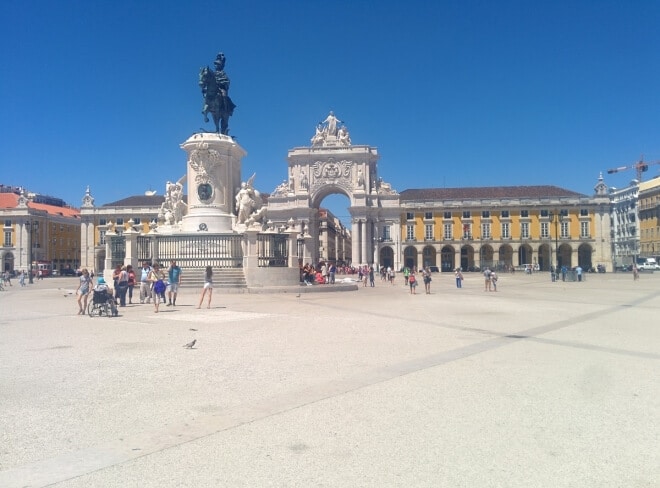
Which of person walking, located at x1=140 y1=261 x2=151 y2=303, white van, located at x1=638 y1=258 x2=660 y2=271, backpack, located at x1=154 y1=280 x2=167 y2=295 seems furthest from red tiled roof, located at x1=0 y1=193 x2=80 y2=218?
white van, located at x1=638 y1=258 x2=660 y2=271

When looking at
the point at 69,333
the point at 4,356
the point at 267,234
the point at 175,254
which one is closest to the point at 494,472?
the point at 4,356

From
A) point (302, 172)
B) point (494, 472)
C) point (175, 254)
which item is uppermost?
point (302, 172)

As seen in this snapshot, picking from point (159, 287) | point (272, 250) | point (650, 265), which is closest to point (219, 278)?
point (272, 250)

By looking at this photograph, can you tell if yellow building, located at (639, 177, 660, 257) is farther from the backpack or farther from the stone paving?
the backpack

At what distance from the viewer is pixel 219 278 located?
23.7m

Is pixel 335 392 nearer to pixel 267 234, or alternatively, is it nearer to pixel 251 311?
pixel 251 311

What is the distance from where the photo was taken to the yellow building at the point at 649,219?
8294 centimetres

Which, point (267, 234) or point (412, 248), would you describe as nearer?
point (267, 234)

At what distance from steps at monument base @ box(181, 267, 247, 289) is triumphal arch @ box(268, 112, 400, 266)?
205 ft

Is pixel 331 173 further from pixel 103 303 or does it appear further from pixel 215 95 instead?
pixel 103 303

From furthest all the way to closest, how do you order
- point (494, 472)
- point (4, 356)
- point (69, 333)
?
point (69, 333)
point (4, 356)
point (494, 472)

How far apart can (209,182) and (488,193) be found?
74.4 meters

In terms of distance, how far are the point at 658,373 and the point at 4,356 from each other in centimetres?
961

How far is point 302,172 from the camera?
294 ft
